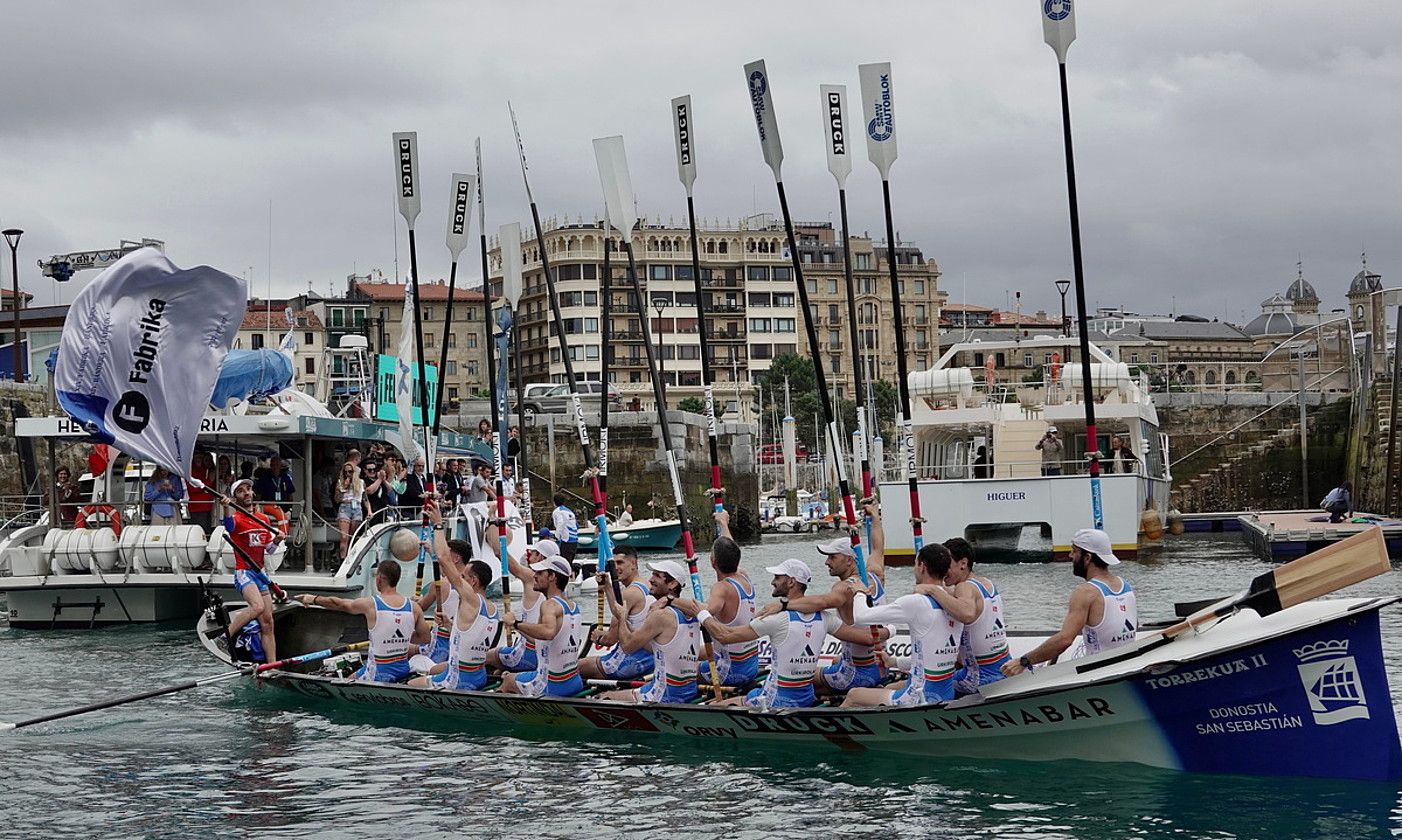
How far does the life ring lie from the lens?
26734 millimetres

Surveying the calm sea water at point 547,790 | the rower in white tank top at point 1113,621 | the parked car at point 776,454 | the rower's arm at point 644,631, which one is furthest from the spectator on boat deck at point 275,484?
the parked car at point 776,454

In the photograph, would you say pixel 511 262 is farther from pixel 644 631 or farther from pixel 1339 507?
pixel 1339 507

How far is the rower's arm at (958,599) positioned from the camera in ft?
43.7

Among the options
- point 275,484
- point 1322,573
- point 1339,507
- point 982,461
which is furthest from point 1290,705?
point 1339,507

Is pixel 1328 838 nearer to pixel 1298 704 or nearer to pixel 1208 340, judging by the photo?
pixel 1298 704

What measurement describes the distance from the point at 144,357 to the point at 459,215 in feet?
17.0

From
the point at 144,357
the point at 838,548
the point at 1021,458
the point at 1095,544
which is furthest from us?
the point at 1021,458

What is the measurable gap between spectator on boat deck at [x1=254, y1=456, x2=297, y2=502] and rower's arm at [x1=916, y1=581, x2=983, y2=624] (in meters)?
16.5

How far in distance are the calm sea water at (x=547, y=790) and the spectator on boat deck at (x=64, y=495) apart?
9225 mm

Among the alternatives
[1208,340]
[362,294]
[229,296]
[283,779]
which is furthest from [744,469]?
[1208,340]

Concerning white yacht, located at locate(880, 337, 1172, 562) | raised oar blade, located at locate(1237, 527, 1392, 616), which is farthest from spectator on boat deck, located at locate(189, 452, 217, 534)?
raised oar blade, located at locate(1237, 527, 1392, 616)

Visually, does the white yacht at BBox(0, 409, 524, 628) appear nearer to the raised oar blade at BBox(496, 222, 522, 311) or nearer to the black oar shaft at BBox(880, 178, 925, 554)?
the raised oar blade at BBox(496, 222, 522, 311)

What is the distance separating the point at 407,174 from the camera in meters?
22.9

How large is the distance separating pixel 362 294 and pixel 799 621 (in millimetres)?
115956
